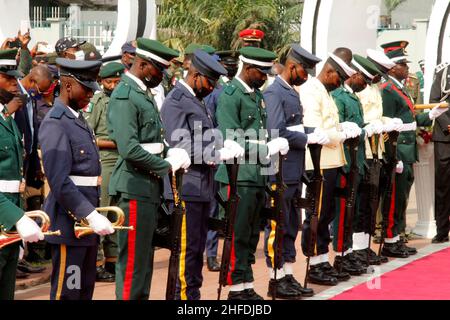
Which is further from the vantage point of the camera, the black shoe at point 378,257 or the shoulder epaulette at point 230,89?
the black shoe at point 378,257

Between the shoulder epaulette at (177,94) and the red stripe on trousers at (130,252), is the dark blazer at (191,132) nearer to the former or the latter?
the shoulder epaulette at (177,94)

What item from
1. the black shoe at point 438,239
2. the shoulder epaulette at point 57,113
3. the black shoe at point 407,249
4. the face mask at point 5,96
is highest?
the face mask at point 5,96

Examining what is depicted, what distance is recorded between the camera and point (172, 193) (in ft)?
21.5

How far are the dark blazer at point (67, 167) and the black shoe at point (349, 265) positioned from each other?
3.58 m

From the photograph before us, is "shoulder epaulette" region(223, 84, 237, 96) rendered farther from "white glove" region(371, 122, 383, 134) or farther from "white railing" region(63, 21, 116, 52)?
"white railing" region(63, 21, 116, 52)

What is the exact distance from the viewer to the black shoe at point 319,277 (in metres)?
8.62

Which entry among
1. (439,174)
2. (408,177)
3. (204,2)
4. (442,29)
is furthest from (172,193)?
(204,2)

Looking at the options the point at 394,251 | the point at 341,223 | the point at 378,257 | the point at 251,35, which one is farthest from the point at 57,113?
the point at 394,251

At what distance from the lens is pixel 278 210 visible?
7699 millimetres

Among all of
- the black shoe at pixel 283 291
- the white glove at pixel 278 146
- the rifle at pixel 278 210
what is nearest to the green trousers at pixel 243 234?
the rifle at pixel 278 210

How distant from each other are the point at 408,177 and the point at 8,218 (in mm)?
6024

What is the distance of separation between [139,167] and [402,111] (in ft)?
15.2

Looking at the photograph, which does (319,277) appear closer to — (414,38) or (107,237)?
(107,237)
